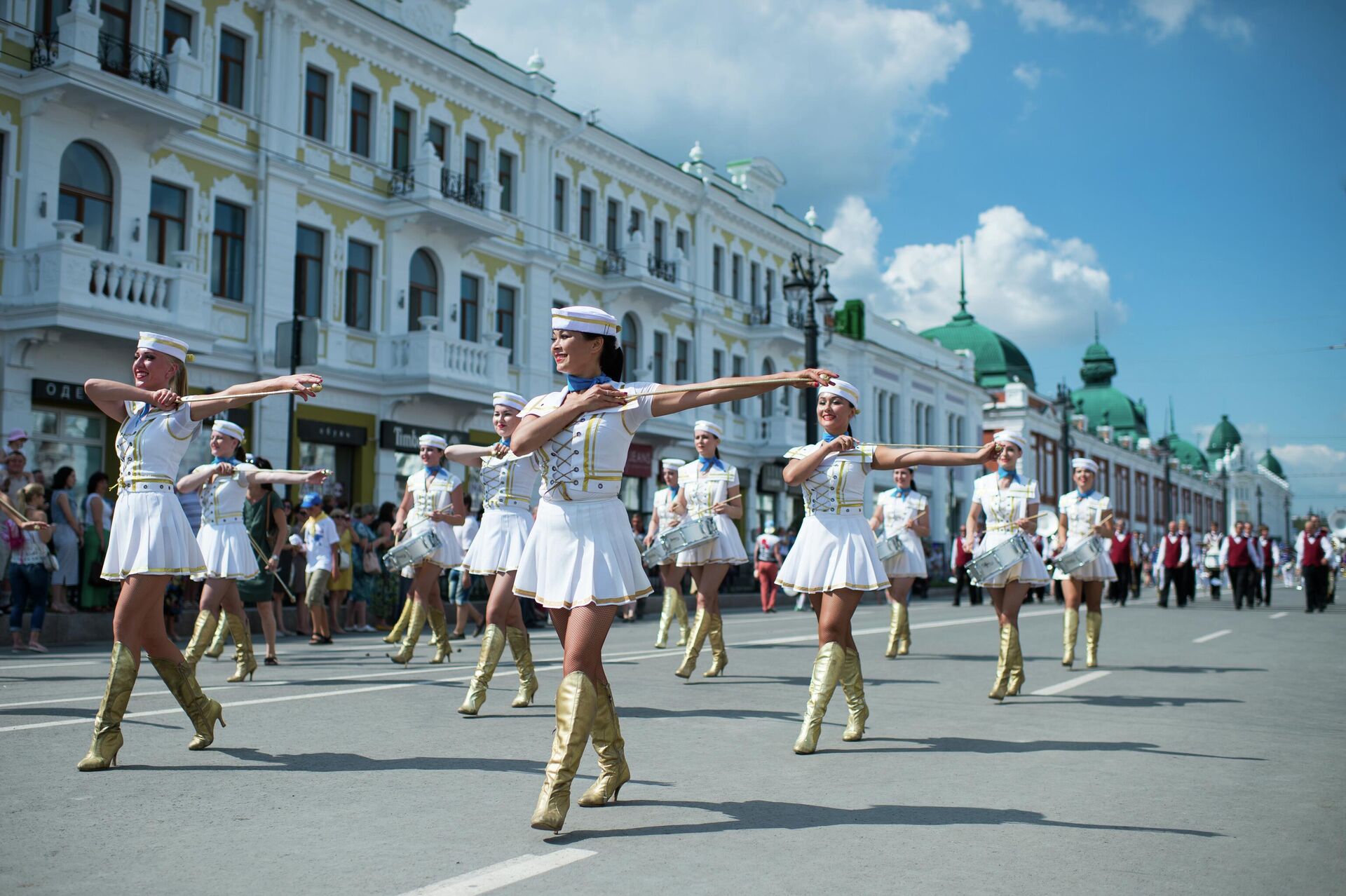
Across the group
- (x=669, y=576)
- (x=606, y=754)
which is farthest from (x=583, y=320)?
(x=669, y=576)

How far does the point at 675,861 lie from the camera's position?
459 cm

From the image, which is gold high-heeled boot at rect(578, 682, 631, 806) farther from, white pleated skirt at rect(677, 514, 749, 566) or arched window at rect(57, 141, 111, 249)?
arched window at rect(57, 141, 111, 249)

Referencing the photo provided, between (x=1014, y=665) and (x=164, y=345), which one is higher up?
(x=164, y=345)

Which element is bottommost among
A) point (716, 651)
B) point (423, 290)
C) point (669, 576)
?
point (716, 651)

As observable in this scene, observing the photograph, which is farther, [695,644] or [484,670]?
[695,644]

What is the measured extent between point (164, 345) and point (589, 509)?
2.93 meters

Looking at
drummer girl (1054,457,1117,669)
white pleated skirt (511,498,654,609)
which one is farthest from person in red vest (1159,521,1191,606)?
white pleated skirt (511,498,654,609)

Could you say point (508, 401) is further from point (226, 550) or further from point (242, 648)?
point (242, 648)

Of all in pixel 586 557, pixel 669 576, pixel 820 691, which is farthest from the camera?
pixel 669 576

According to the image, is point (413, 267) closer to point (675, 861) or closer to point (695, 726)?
point (695, 726)

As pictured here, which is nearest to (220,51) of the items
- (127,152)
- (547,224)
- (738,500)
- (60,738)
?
(127,152)

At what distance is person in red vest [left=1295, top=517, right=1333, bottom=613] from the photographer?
27156 millimetres

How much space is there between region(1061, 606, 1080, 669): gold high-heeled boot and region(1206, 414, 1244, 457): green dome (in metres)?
168

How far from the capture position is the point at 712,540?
12.2 metres
